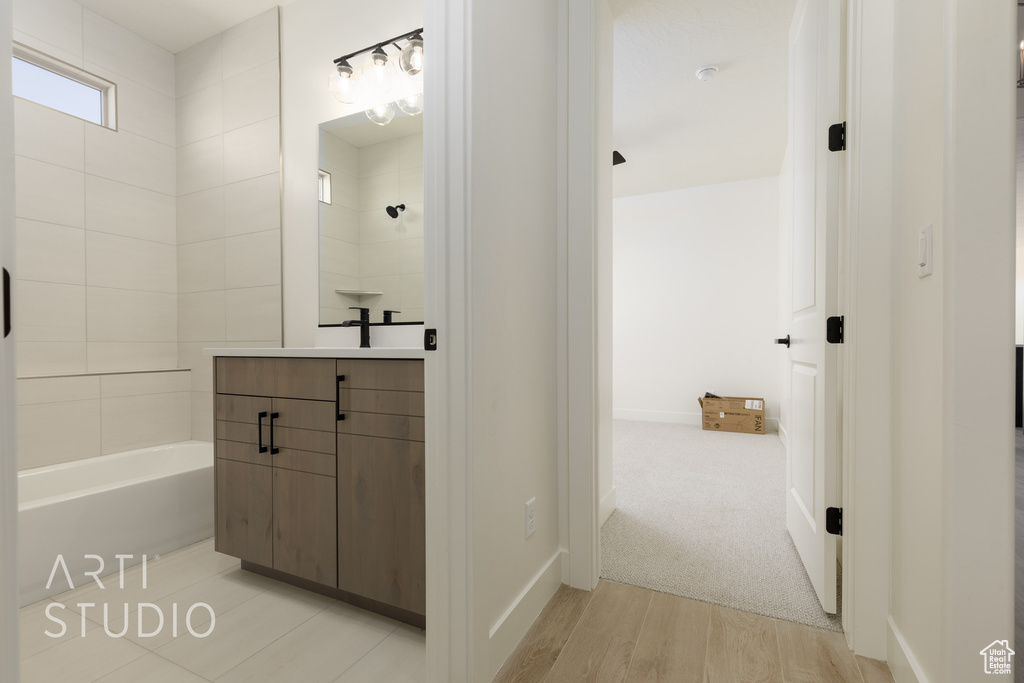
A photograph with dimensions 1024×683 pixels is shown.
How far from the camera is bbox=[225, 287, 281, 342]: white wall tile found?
247 cm

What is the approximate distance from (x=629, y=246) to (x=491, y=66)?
417cm

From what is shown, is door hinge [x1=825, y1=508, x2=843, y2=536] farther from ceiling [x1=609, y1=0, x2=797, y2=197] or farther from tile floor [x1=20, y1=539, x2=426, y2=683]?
ceiling [x1=609, y1=0, x2=797, y2=197]

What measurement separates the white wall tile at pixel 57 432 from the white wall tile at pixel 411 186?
6.56 feet

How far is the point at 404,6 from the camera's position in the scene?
2146mm

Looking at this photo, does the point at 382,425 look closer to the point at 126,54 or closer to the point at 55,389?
the point at 55,389

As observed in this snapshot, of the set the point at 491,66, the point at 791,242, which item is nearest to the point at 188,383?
the point at 491,66

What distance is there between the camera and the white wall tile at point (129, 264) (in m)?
2.56

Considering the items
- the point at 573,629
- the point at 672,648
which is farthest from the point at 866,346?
the point at 573,629

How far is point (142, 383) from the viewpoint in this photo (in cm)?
269

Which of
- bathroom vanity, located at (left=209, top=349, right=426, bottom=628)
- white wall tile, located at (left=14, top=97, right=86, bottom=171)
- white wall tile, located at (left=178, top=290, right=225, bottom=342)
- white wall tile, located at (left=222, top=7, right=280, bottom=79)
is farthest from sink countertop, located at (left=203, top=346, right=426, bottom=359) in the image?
white wall tile, located at (left=222, top=7, right=280, bottom=79)

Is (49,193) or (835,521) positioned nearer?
(835,521)

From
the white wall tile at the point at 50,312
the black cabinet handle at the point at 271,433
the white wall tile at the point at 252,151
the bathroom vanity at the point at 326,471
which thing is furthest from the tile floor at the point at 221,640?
the white wall tile at the point at 252,151

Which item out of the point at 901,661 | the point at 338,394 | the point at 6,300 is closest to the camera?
the point at 6,300

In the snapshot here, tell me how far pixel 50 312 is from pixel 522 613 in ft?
8.98
